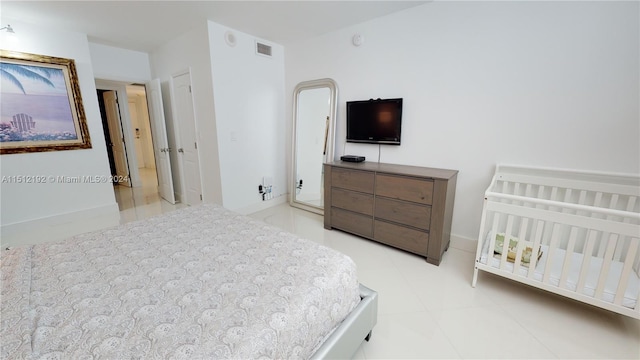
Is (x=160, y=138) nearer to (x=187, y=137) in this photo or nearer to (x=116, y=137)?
(x=187, y=137)

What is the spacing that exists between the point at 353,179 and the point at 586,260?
191 centimetres

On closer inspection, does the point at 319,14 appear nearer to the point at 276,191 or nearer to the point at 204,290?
the point at 276,191

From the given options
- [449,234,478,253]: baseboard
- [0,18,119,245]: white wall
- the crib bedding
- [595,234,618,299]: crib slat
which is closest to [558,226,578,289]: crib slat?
[595,234,618,299]: crib slat

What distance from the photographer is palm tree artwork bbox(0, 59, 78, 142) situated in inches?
115

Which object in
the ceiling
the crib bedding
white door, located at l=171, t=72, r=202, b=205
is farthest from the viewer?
white door, located at l=171, t=72, r=202, b=205

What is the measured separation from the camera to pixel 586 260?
1617 mm

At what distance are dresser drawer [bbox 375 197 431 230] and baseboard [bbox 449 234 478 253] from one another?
613mm

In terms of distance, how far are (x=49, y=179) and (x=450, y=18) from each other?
202 inches

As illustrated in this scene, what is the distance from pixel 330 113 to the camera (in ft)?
11.2

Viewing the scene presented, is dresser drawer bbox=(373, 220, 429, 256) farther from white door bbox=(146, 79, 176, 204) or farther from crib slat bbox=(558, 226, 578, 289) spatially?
white door bbox=(146, 79, 176, 204)

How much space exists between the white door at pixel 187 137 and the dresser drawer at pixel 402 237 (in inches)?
107

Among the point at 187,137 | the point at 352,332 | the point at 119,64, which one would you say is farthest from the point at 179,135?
the point at 352,332

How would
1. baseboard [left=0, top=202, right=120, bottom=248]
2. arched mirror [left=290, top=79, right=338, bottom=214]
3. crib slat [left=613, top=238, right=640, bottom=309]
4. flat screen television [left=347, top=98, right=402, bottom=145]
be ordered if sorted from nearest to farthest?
crib slat [left=613, top=238, right=640, bottom=309] < flat screen television [left=347, top=98, right=402, bottom=145] < baseboard [left=0, top=202, right=120, bottom=248] < arched mirror [left=290, top=79, right=338, bottom=214]

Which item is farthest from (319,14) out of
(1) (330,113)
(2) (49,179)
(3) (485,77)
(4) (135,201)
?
(4) (135,201)
